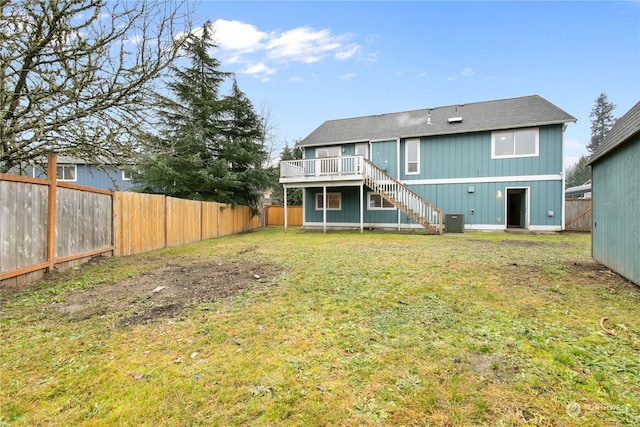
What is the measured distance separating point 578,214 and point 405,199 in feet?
31.6

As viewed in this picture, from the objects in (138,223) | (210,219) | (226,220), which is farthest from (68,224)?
(226,220)

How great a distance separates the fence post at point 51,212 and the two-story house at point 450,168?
9720mm

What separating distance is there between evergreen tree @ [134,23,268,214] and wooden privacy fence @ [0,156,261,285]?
14.6 feet

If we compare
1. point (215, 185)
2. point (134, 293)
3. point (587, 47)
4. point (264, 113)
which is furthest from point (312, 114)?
point (134, 293)

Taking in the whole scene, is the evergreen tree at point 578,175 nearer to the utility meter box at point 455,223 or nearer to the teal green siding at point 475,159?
the teal green siding at point 475,159

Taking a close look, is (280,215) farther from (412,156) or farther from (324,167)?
(412,156)

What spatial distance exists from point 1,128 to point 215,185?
1032 cm

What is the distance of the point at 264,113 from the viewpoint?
85.4ft

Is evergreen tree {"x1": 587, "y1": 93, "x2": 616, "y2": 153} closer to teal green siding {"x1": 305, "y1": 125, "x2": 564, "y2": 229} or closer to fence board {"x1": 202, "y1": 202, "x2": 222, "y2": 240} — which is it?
teal green siding {"x1": 305, "y1": 125, "x2": 564, "y2": 229}

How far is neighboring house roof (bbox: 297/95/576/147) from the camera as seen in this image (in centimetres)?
1357

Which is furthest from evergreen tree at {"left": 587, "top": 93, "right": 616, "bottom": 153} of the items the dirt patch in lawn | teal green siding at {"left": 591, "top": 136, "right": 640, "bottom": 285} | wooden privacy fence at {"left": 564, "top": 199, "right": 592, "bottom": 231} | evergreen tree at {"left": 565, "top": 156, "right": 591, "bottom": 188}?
the dirt patch in lawn

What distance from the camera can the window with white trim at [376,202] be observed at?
15945 mm

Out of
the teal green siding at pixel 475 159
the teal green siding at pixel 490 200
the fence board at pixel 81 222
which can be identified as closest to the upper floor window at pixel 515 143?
the teal green siding at pixel 475 159

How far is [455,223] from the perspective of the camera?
1319cm
